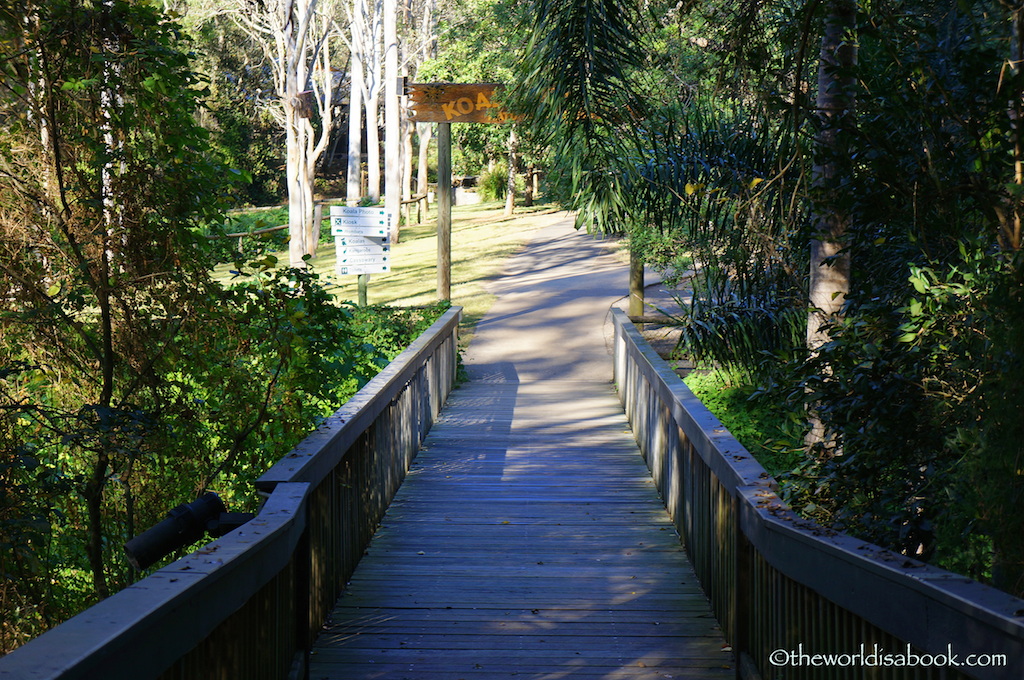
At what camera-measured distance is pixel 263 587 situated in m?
3.21

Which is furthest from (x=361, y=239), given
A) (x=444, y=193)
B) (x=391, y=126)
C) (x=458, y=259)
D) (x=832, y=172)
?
(x=391, y=126)

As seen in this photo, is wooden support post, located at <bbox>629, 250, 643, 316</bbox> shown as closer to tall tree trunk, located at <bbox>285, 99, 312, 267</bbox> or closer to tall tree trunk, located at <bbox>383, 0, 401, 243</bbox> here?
tall tree trunk, located at <bbox>285, 99, 312, 267</bbox>

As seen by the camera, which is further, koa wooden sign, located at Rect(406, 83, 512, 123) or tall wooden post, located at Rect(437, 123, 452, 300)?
tall wooden post, located at Rect(437, 123, 452, 300)

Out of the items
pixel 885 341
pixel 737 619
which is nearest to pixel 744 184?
pixel 885 341

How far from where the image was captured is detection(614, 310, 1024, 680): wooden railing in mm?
2182

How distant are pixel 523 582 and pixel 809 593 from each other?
2.37 meters

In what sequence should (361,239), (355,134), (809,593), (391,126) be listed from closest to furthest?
(809,593)
(361,239)
(391,126)
(355,134)

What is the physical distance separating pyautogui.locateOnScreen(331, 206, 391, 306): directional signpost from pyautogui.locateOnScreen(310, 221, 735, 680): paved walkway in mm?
3611

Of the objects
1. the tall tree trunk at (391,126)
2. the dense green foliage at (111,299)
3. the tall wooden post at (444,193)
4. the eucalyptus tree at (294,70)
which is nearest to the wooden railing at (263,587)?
the dense green foliage at (111,299)

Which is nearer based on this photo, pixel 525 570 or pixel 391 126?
pixel 525 570

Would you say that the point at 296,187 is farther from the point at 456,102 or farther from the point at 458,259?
the point at 456,102

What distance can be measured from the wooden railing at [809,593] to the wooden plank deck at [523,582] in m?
0.27

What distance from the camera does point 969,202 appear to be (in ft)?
15.2

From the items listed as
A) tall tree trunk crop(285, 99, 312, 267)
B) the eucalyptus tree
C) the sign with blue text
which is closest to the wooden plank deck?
the sign with blue text
